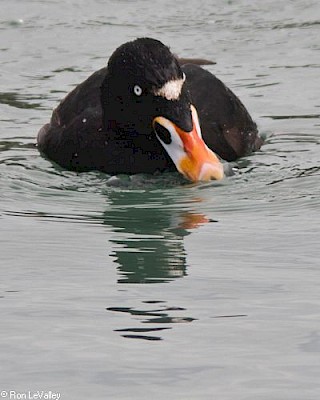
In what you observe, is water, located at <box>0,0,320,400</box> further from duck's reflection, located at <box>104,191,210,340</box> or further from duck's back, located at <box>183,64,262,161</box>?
duck's back, located at <box>183,64,262,161</box>

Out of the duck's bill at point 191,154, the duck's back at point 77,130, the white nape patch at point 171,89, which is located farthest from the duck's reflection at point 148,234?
the duck's back at point 77,130

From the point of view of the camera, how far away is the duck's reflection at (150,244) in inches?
238

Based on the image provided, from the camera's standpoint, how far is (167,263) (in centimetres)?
695

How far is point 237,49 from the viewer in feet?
42.1

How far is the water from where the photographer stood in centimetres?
543

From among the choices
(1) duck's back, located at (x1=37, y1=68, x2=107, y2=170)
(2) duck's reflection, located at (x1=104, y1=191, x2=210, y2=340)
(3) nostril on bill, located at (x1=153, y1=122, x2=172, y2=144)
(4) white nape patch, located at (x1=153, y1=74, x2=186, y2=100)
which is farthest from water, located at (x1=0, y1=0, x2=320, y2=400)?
(4) white nape patch, located at (x1=153, y1=74, x2=186, y2=100)

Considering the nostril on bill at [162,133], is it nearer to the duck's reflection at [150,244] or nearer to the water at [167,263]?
the water at [167,263]

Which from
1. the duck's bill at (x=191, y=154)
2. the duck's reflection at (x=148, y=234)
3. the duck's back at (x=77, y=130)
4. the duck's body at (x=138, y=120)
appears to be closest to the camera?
the duck's reflection at (x=148, y=234)

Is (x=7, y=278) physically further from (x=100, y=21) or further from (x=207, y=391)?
(x=100, y=21)

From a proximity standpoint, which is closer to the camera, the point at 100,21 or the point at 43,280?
the point at 43,280

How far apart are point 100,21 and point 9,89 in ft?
8.44

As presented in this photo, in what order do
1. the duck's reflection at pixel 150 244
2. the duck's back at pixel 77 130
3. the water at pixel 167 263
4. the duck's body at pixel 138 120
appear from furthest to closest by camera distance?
the duck's back at pixel 77 130 < the duck's body at pixel 138 120 < the duck's reflection at pixel 150 244 < the water at pixel 167 263

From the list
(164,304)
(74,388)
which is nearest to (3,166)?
(164,304)

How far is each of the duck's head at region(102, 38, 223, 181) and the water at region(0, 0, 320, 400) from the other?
145 mm
